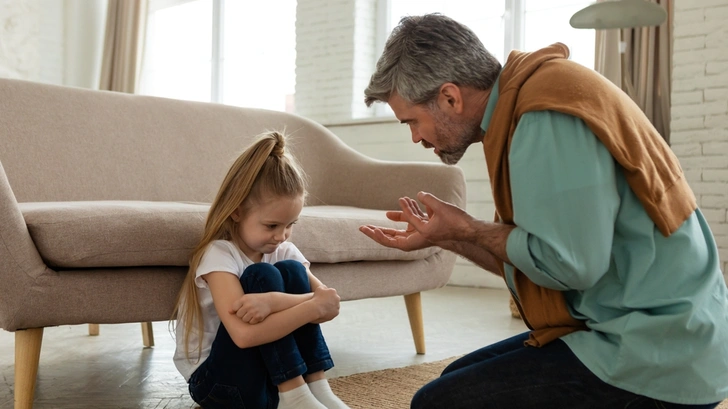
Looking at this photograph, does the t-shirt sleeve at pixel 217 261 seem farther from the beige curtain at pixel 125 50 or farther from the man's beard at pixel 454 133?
the beige curtain at pixel 125 50

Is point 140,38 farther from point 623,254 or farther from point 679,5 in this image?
point 623,254

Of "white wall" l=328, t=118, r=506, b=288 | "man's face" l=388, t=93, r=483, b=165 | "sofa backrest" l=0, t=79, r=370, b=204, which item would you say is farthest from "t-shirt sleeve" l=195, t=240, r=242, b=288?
"white wall" l=328, t=118, r=506, b=288

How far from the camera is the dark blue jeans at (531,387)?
1128 millimetres

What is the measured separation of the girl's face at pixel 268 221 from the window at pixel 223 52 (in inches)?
176

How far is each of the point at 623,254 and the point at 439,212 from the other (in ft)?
0.95

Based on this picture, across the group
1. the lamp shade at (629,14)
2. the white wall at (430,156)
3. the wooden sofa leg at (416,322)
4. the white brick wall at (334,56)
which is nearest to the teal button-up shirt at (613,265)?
the wooden sofa leg at (416,322)

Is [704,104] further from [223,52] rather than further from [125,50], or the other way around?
[125,50]

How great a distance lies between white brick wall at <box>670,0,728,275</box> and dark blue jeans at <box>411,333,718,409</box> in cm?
270

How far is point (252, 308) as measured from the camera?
60.9 inches

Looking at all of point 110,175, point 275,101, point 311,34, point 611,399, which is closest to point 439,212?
point 611,399

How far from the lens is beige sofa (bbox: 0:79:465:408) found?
1654 millimetres

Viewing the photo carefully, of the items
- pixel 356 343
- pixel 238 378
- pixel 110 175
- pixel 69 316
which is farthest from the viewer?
pixel 356 343

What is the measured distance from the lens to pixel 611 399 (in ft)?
3.68

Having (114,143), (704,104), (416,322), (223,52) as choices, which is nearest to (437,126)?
(416,322)
